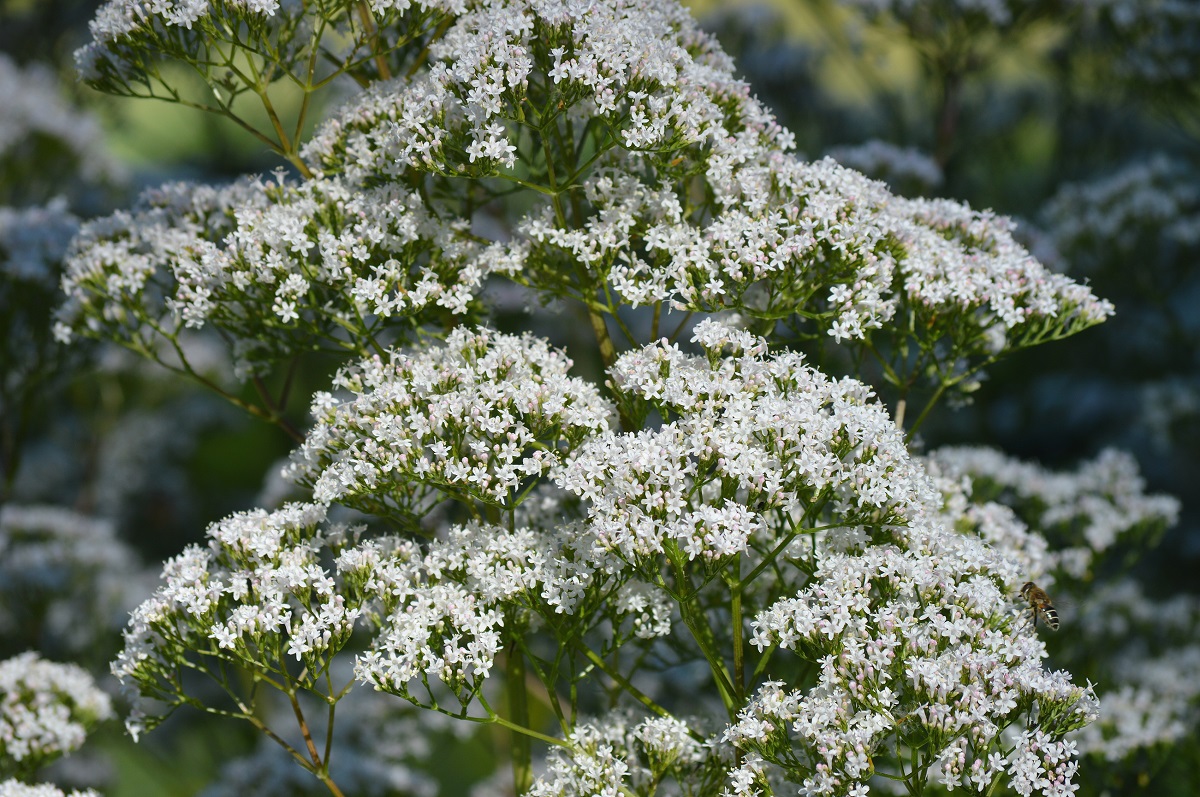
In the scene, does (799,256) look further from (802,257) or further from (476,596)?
(476,596)

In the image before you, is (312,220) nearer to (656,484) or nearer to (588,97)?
(588,97)

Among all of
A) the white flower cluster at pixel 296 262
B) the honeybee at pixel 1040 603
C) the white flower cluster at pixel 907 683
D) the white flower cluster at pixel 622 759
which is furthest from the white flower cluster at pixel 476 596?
the honeybee at pixel 1040 603

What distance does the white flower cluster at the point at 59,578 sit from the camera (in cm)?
898

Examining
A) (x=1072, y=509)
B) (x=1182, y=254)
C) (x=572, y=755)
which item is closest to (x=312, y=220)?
(x=572, y=755)

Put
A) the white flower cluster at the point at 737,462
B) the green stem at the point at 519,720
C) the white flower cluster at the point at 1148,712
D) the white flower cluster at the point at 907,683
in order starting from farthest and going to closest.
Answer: the white flower cluster at the point at 1148,712 → the green stem at the point at 519,720 → the white flower cluster at the point at 737,462 → the white flower cluster at the point at 907,683

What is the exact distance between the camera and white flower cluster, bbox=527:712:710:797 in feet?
13.7

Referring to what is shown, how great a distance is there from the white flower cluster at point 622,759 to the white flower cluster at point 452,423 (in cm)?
100

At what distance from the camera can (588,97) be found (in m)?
4.33

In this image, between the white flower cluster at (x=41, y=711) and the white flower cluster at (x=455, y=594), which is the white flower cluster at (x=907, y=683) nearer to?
the white flower cluster at (x=455, y=594)

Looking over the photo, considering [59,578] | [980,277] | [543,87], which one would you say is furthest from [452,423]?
[59,578]

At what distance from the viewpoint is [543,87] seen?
452 centimetres

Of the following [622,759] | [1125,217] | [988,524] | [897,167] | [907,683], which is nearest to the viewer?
[907,683]

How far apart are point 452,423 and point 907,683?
6.09 feet

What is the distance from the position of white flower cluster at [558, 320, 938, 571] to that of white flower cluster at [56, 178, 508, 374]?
1.07 meters
